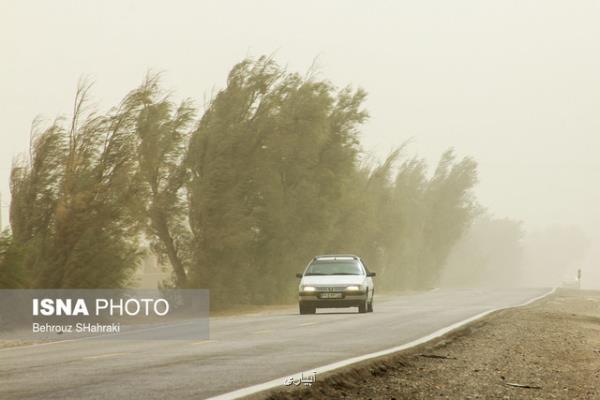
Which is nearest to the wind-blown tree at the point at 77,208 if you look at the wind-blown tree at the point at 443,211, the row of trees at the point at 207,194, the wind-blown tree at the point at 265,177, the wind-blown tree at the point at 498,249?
the row of trees at the point at 207,194

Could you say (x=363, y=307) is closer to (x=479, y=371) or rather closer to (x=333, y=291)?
(x=333, y=291)

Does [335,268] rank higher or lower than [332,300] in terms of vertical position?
higher

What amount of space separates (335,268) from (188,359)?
59.8ft

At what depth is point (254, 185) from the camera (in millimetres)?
43156

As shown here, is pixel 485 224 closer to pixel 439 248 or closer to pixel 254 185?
pixel 439 248

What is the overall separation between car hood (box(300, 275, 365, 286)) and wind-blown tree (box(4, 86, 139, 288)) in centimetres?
497

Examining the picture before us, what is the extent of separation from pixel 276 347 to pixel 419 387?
5.68m

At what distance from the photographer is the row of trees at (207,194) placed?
3077cm

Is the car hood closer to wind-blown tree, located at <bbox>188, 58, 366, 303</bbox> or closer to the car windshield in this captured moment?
the car windshield

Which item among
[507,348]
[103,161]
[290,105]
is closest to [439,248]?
[290,105]

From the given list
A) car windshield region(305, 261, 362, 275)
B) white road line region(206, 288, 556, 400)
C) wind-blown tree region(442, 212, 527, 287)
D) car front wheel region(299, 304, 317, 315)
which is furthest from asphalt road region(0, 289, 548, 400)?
wind-blown tree region(442, 212, 527, 287)

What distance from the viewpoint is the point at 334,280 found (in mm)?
32656

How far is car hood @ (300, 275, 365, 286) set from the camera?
32531 mm

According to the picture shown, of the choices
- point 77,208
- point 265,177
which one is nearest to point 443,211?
point 265,177
